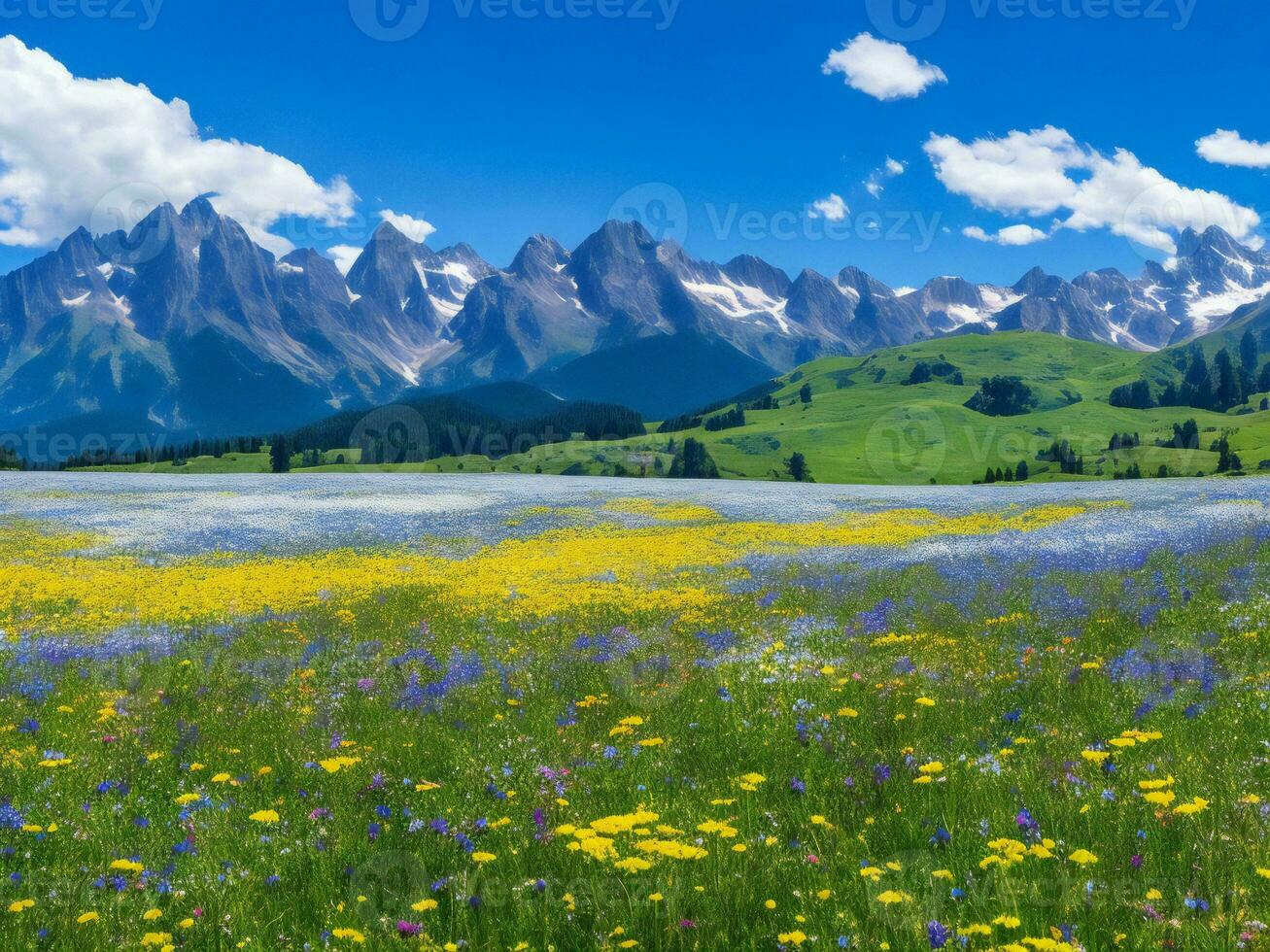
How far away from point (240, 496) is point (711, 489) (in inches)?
1192

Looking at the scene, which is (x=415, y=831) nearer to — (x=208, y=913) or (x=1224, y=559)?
(x=208, y=913)

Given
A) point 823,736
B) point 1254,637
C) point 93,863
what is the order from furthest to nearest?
1. point 1254,637
2. point 823,736
3. point 93,863

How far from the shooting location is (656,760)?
26.7 feet

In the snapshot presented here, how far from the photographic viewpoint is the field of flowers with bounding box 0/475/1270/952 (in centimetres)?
516

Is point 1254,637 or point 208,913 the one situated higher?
point 1254,637

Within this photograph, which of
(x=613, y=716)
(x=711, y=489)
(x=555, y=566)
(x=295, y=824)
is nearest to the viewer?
(x=295, y=824)

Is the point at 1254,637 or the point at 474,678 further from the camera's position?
the point at 474,678

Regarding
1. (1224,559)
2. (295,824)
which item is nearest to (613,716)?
(295,824)

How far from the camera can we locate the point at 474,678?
1147cm

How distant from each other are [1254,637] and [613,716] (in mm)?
8610

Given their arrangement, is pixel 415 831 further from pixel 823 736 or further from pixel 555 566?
pixel 555 566

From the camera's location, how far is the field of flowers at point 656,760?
203 inches

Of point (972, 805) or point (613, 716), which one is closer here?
point (972, 805)

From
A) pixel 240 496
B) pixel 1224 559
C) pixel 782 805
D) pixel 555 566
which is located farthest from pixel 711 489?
pixel 782 805
